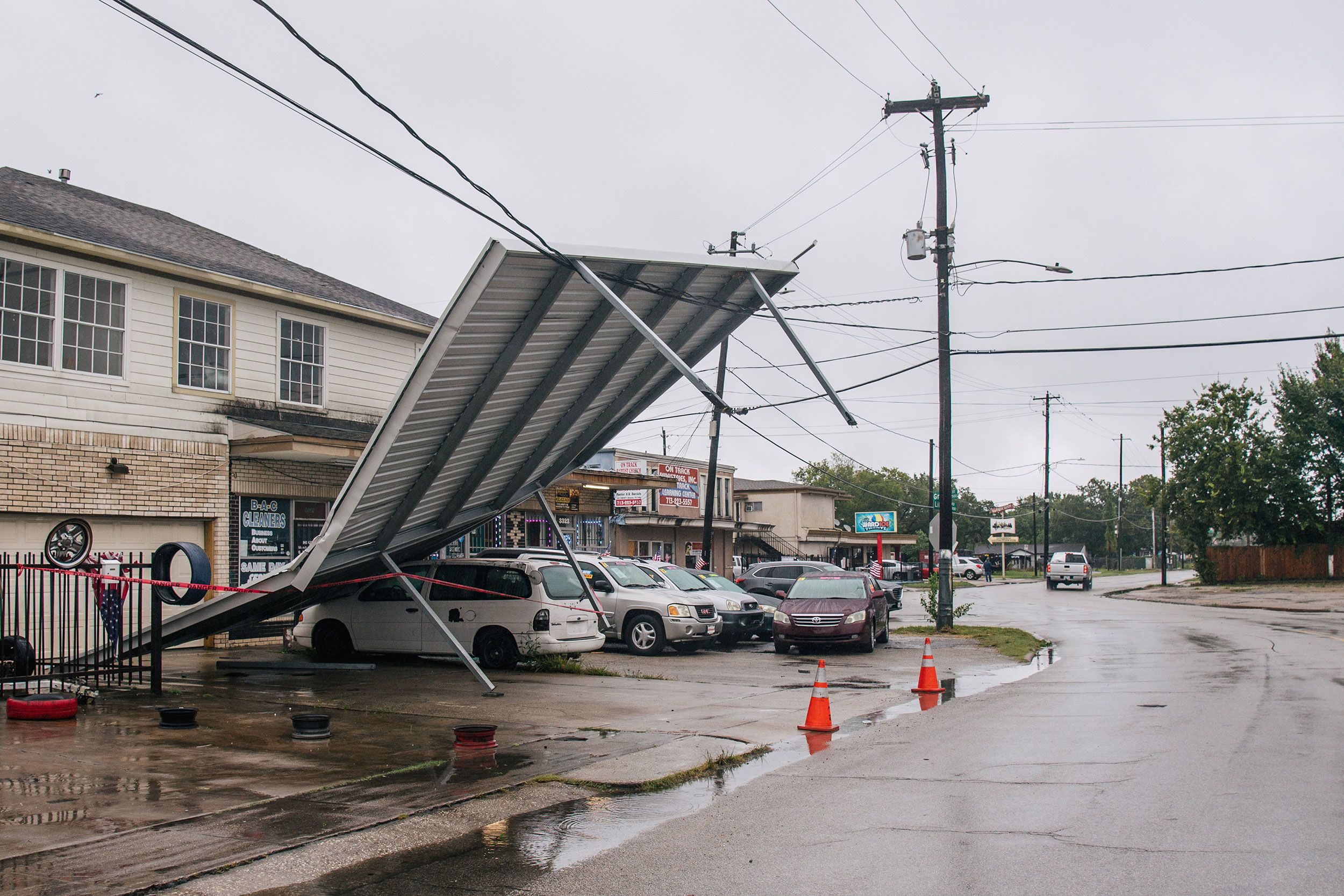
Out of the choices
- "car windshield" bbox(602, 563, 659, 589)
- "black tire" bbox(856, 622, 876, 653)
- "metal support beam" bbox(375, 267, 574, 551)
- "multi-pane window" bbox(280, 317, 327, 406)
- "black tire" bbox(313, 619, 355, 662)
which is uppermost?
"multi-pane window" bbox(280, 317, 327, 406)

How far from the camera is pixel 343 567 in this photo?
13.6 metres

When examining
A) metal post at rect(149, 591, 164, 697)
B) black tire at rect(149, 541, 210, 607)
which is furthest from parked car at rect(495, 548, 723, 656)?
metal post at rect(149, 591, 164, 697)

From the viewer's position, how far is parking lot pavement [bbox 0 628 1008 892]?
21.8ft

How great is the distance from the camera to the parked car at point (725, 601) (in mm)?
20828

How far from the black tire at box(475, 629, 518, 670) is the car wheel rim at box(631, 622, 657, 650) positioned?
368 centimetres

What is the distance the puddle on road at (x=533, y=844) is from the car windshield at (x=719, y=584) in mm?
13394

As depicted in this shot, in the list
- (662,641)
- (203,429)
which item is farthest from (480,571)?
(203,429)

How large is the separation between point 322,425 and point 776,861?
15675mm

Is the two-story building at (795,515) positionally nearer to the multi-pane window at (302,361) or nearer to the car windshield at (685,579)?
Answer: the car windshield at (685,579)

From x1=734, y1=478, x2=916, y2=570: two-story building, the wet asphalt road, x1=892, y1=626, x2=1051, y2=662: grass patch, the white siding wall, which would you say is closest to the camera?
the wet asphalt road

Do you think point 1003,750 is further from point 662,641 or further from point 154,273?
point 154,273

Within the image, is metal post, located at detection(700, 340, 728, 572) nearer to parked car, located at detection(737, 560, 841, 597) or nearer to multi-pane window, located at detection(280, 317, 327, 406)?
parked car, located at detection(737, 560, 841, 597)

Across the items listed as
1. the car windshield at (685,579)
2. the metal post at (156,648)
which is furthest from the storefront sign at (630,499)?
the metal post at (156,648)

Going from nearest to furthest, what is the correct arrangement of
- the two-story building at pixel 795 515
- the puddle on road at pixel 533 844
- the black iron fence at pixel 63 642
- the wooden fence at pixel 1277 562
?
the puddle on road at pixel 533 844
the black iron fence at pixel 63 642
the wooden fence at pixel 1277 562
the two-story building at pixel 795 515
